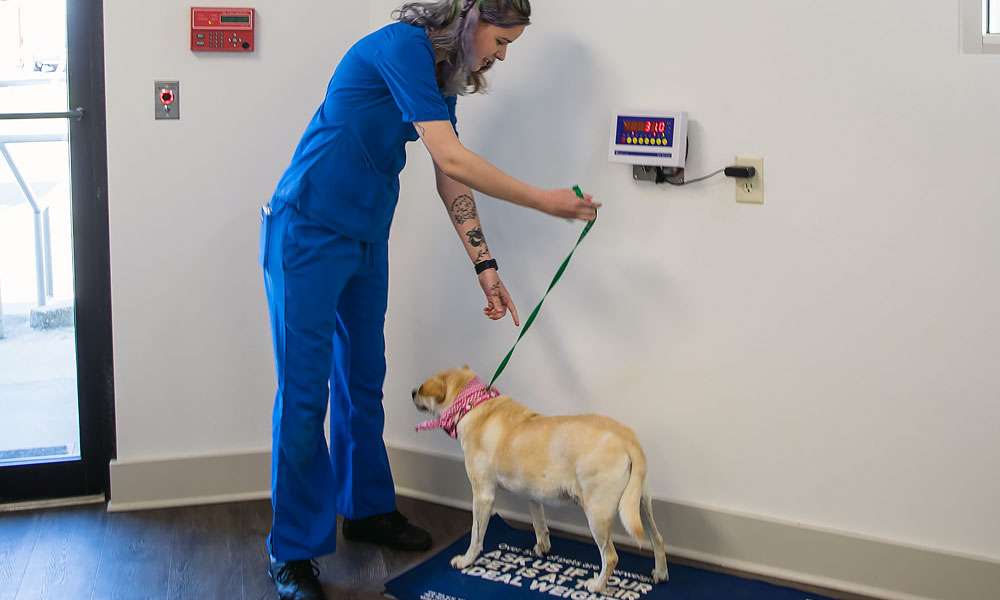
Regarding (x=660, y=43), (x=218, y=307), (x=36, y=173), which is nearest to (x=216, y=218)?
(x=218, y=307)

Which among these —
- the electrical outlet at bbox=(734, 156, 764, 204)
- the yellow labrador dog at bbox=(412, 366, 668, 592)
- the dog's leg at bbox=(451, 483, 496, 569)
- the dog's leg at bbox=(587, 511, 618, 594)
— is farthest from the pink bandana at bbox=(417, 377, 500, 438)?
the electrical outlet at bbox=(734, 156, 764, 204)

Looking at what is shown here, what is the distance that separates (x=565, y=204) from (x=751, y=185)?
472 millimetres

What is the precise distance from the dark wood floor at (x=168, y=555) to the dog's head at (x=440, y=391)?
367 millimetres

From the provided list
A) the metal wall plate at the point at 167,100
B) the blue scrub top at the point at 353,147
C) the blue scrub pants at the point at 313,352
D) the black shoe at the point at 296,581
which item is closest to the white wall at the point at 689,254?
the metal wall plate at the point at 167,100

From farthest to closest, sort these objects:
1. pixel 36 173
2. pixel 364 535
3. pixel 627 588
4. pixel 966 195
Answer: pixel 36 173, pixel 364 535, pixel 627 588, pixel 966 195

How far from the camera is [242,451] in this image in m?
2.79

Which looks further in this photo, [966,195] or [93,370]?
[93,370]

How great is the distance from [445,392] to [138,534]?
896 mm

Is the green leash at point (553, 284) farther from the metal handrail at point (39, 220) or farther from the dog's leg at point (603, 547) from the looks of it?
the metal handrail at point (39, 220)

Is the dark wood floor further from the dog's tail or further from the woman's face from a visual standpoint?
the woman's face

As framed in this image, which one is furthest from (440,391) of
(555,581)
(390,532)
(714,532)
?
(714,532)

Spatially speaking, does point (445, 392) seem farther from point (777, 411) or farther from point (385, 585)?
point (777, 411)

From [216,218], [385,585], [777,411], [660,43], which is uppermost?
[660,43]

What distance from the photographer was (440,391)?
7.68ft
